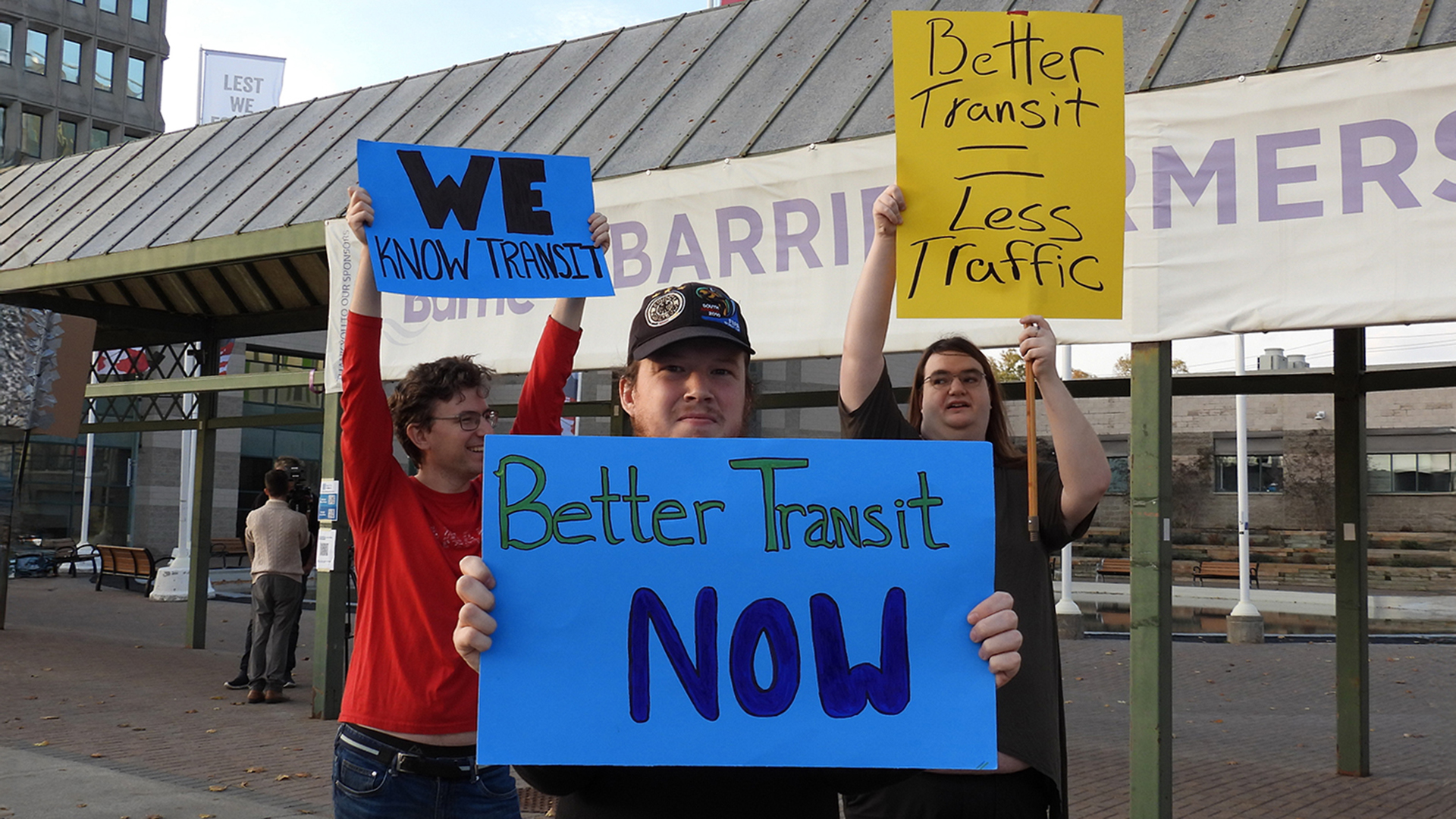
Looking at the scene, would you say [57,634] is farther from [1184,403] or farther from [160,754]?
[1184,403]

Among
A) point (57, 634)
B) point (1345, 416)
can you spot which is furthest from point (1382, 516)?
point (57, 634)

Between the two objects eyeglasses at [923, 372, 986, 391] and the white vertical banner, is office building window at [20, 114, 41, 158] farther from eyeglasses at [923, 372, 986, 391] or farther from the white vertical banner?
eyeglasses at [923, 372, 986, 391]

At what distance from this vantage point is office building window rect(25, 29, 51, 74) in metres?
51.3

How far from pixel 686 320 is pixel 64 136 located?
58947 millimetres

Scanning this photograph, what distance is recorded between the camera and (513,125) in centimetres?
1009

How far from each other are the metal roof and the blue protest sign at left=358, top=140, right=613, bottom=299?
378 cm

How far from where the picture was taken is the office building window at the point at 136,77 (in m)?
55.2

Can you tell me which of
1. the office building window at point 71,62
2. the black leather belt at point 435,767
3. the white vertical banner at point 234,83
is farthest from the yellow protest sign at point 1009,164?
the office building window at point 71,62

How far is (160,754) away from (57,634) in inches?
360

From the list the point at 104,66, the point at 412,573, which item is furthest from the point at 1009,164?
the point at 104,66

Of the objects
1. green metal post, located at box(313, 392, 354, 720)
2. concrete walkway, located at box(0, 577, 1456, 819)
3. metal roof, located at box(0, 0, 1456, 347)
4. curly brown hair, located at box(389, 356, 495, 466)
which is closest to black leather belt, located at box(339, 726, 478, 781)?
curly brown hair, located at box(389, 356, 495, 466)

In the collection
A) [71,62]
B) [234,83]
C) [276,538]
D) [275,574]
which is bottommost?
[275,574]

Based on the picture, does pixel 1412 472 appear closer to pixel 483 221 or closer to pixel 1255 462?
pixel 1255 462

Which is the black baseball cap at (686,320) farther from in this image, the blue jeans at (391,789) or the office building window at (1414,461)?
the office building window at (1414,461)
